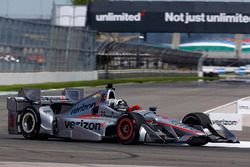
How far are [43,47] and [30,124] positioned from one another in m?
33.1

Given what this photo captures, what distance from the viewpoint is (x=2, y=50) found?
43469 millimetres

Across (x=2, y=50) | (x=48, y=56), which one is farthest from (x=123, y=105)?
(x=48, y=56)

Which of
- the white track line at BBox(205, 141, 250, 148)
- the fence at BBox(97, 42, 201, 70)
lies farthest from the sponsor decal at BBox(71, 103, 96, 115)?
the fence at BBox(97, 42, 201, 70)

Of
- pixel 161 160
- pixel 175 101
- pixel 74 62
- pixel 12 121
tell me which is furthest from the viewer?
pixel 74 62

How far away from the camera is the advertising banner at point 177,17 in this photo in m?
58.6

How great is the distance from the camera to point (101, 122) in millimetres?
15875

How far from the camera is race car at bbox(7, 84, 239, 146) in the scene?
49.7ft

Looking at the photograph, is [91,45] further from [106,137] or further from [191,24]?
[106,137]

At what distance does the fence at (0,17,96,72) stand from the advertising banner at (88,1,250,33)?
93.0 inches

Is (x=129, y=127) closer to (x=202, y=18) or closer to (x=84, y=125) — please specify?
(x=84, y=125)

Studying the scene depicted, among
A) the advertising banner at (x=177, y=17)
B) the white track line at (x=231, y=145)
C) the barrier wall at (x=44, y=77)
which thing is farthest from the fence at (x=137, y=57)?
the white track line at (x=231, y=145)

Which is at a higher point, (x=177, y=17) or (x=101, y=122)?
(x=177, y=17)

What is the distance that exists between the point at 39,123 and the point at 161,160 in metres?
4.30

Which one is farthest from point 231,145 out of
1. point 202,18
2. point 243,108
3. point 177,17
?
point 202,18
